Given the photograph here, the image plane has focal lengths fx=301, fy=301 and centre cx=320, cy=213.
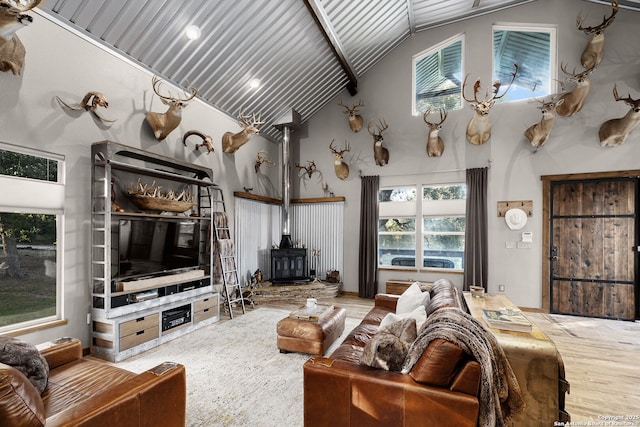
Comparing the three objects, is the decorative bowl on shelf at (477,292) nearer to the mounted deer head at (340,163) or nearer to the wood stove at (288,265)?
the wood stove at (288,265)

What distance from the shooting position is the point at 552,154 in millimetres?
5340

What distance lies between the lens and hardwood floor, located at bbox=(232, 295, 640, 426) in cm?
245

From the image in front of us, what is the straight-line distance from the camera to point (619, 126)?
4.75m

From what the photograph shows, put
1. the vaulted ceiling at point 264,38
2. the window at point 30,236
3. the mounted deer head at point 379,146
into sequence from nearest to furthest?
the window at point 30,236
the vaulted ceiling at point 264,38
the mounted deer head at point 379,146

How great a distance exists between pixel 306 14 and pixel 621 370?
6.13 meters

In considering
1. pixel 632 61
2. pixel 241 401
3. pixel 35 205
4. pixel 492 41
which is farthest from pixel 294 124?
pixel 632 61

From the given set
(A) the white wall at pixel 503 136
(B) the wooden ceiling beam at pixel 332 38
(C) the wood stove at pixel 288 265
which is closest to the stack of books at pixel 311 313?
(C) the wood stove at pixel 288 265

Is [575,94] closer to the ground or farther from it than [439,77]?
closer to the ground

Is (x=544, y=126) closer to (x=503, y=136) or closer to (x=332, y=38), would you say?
(x=503, y=136)

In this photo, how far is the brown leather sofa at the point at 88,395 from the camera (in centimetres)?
123

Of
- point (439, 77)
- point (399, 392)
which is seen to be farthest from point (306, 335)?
point (439, 77)

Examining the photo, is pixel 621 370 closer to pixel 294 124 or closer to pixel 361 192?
pixel 361 192

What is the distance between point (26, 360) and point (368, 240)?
18.1 feet

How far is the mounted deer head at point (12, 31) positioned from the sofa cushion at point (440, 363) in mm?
3844
